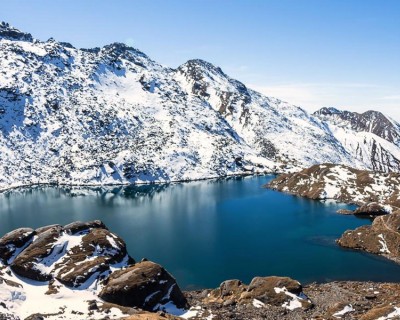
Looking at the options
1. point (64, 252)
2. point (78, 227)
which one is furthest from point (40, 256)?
point (78, 227)

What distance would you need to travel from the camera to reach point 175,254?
99.0 metres

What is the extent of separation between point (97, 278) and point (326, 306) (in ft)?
128

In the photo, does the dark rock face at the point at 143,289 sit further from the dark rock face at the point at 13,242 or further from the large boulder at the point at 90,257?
the dark rock face at the point at 13,242

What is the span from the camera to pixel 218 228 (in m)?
125

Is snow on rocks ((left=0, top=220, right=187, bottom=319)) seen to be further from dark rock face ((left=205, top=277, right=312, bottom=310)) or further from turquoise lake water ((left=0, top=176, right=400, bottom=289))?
turquoise lake water ((left=0, top=176, right=400, bottom=289))

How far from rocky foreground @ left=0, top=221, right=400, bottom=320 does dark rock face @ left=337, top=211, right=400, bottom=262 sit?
2434 centimetres

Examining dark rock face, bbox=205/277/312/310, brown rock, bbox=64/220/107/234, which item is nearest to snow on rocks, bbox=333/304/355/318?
dark rock face, bbox=205/277/312/310

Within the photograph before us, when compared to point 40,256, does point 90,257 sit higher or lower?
lower

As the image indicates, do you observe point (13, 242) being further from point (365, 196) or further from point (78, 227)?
point (365, 196)

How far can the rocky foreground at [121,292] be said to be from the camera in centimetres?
6072

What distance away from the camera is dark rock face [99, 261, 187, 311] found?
6575 cm

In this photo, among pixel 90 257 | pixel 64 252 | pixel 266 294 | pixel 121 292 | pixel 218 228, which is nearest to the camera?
pixel 121 292

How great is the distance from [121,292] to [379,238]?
7005cm

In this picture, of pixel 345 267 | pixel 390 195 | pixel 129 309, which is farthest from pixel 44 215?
pixel 390 195
